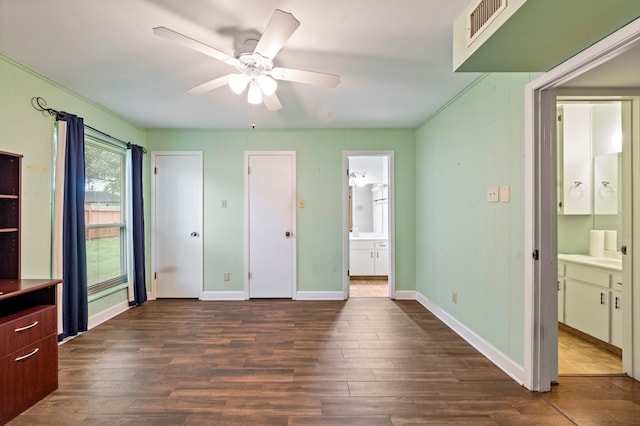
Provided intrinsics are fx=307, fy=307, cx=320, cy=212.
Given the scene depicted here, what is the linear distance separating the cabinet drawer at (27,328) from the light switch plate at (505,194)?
3.50 metres

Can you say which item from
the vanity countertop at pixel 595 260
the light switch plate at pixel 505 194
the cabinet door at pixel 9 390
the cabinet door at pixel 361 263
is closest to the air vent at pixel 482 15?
the light switch plate at pixel 505 194

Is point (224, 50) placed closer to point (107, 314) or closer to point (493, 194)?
point (493, 194)

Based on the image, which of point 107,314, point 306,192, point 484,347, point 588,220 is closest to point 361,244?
point 306,192

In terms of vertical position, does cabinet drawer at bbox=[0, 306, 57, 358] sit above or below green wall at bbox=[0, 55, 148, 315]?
below

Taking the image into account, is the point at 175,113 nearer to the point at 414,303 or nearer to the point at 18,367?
the point at 18,367

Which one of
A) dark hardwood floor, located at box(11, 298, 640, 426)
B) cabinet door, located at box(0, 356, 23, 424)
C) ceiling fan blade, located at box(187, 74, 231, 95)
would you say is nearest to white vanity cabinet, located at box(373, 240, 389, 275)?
dark hardwood floor, located at box(11, 298, 640, 426)

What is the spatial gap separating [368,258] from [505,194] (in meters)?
3.51

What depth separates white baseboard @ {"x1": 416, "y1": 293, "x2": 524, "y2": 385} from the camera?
7.59ft

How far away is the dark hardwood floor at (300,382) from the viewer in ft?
6.25

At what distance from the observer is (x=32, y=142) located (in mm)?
2695

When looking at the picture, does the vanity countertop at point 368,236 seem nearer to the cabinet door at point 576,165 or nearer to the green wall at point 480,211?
the green wall at point 480,211

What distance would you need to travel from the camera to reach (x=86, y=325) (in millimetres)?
3160

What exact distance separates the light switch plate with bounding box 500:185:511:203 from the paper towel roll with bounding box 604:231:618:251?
1.68 m

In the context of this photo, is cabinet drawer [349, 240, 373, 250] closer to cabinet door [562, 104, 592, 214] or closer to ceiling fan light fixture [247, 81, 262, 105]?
cabinet door [562, 104, 592, 214]
